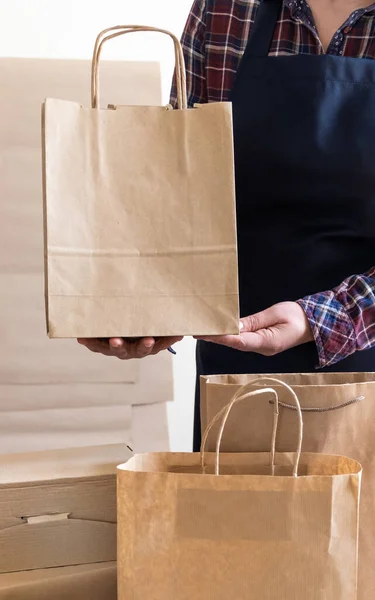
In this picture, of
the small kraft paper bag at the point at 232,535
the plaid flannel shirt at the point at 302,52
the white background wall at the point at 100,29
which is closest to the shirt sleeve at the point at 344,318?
the plaid flannel shirt at the point at 302,52

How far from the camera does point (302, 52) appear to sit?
3.38ft

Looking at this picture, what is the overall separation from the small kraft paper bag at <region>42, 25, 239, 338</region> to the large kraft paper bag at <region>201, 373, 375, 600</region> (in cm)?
10

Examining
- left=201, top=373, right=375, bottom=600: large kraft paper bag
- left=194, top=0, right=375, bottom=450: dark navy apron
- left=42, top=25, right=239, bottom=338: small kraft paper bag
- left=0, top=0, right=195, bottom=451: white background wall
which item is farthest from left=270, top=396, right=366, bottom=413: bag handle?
left=0, top=0, right=195, bottom=451: white background wall

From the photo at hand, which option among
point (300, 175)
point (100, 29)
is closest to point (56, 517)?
point (300, 175)

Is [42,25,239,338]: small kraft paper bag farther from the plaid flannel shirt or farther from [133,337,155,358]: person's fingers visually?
the plaid flannel shirt

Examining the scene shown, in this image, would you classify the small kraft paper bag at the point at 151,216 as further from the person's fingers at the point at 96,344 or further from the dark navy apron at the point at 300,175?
the dark navy apron at the point at 300,175

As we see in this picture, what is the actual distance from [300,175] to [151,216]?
289 millimetres

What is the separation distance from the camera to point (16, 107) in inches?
51.9

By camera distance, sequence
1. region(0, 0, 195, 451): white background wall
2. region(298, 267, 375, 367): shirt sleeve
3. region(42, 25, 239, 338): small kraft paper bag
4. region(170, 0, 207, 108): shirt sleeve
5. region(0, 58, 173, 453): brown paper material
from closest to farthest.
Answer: region(42, 25, 239, 338): small kraft paper bag → region(298, 267, 375, 367): shirt sleeve → region(170, 0, 207, 108): shirt sleeve → region(0, 58, 173, 453): brown paper material → region(0, 0, 195, 451): white background wall

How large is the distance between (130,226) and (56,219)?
8 cm

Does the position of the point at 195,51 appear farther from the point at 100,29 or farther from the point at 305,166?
the point at 100,29

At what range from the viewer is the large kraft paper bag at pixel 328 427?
749mm

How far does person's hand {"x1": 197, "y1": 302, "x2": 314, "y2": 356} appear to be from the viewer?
86 cm

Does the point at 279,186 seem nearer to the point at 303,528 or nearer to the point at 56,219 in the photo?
the point at 56,219
